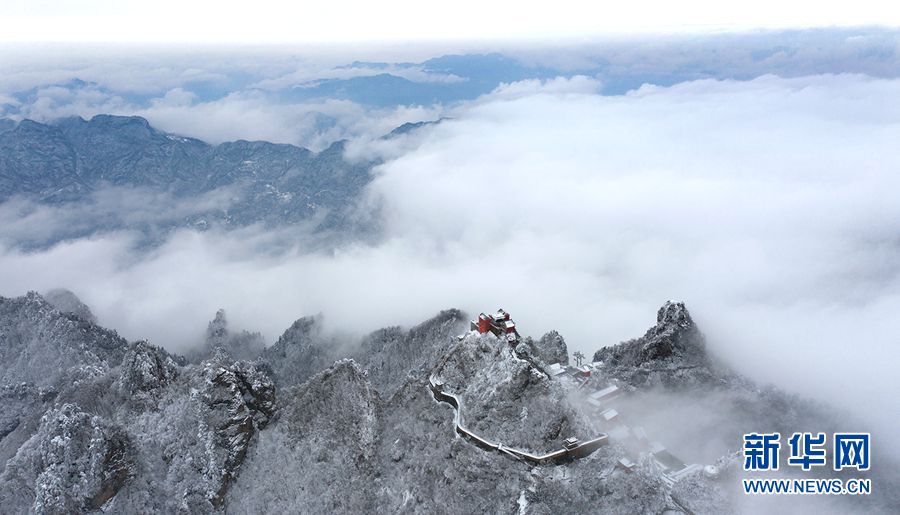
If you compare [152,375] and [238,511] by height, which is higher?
[152,375]

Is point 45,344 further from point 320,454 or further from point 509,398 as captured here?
point 509,398

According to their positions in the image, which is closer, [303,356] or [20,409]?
[20,409]

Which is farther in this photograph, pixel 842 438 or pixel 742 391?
pixel 742 391

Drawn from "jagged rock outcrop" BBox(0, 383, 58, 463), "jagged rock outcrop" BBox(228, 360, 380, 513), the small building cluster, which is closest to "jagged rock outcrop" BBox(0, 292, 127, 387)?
"jagged rock outcrop" BBox(0, 383, 58, 463)

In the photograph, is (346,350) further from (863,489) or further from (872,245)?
(872,245)

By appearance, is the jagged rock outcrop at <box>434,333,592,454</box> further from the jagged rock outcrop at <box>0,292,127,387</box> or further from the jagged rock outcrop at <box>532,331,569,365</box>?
the jagged rock outcrop at <box>0,292,127,387</box>

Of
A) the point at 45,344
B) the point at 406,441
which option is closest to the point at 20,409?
the point at 45,344

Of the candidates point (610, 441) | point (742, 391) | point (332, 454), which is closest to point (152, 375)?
point (332, 454)
